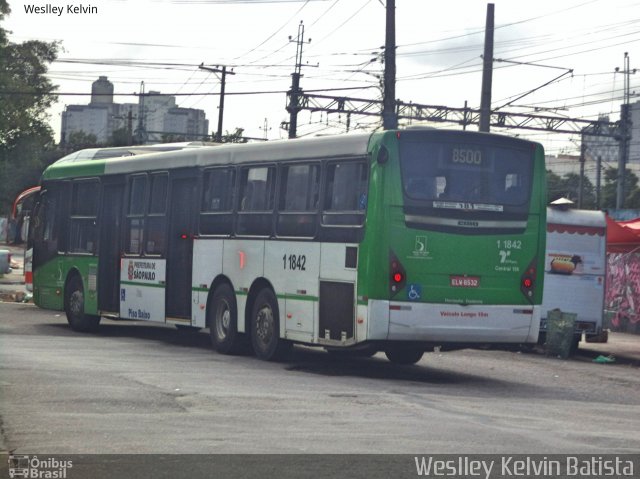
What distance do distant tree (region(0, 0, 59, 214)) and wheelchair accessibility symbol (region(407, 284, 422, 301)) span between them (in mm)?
46605

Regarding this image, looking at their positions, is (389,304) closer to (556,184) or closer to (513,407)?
(513,407)

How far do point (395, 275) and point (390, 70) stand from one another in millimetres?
14080

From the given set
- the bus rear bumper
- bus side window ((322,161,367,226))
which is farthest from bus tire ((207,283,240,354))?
the bus rear bumper

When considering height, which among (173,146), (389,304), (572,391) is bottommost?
(572,391)

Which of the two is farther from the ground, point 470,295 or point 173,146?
point 173,146

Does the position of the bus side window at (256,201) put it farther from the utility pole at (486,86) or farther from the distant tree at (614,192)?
the distant tree at (614,192)

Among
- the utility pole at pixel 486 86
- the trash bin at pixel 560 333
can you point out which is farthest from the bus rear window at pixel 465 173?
the utility pole at pixel 486 86

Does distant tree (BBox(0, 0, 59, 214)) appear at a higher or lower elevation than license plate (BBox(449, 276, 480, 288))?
higher

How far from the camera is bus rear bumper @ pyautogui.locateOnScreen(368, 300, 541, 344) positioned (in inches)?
620

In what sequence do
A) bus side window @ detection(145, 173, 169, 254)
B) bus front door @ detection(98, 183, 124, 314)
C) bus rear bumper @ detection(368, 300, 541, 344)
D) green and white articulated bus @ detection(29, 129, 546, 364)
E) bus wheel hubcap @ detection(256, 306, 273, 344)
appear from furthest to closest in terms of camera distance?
bus front door @ detection(98, 183, 124, 314) < bus side window @ detection(145, 173, 169, 254) < bus wheel hubcap @ detection(256, 306, 273, 344) < green and white articulated bus @ detection(29, 129, 546, 364) < bus rear bumper @ detection(368, 300, 541, 344)

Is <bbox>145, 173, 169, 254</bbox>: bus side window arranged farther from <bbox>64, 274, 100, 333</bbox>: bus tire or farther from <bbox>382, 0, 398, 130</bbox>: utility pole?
<bbox>382, 0, 398, 130</bbox>: utility pole
